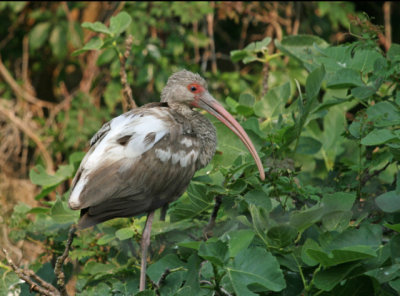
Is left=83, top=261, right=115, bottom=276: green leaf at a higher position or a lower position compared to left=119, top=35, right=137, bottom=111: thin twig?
lower

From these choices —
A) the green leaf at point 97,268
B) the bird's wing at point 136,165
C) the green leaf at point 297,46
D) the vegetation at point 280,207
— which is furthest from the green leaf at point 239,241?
the green leaf at point 297,46

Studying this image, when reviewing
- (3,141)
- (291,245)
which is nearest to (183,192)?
(291,245)

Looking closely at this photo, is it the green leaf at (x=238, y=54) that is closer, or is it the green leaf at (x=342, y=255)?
the green leaf at (x=342, y=255)

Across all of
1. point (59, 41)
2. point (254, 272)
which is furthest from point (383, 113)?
point (59, 41)

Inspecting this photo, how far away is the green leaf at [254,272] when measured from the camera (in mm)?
2469

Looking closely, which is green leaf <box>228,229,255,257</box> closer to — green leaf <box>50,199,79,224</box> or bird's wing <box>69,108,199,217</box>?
bird's wing <box>69,108,199,217</box>

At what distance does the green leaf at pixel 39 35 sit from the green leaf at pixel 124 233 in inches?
157

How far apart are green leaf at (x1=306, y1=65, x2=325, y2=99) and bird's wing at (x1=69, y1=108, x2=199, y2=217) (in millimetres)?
638

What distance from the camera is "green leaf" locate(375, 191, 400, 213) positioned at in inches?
109

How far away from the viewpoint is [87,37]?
23.6 feet

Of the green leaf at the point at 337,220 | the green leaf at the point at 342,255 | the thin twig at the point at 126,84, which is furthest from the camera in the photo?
the thin twig at the point at 126,84

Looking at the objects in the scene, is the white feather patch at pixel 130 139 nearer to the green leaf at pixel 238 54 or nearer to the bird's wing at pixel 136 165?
the bird's wing at pixel 136 165

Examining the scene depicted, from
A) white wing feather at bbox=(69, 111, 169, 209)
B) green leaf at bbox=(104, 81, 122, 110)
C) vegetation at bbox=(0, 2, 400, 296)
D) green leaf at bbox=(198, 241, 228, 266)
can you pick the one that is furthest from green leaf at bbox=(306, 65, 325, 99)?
green leaf at bbox=(104, 81, 122, 110)

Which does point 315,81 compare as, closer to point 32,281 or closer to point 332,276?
point 332,276
